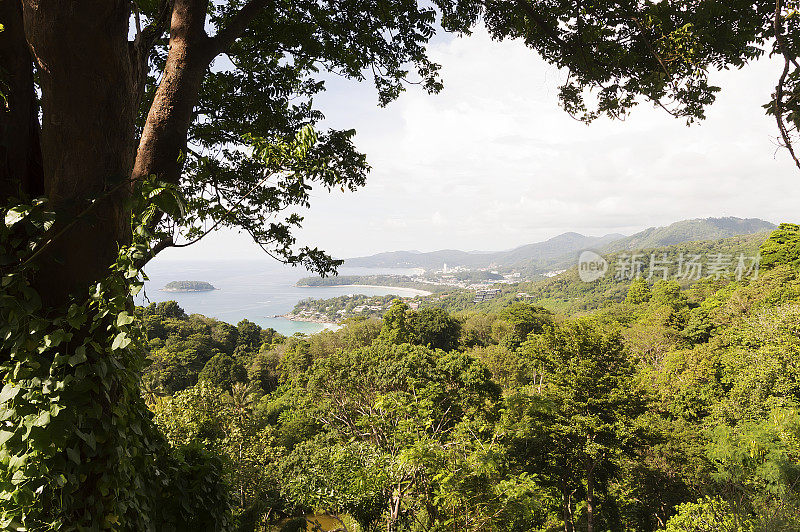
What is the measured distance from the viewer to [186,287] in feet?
321

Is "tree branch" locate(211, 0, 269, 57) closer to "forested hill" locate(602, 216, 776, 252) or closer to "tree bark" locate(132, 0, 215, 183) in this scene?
"tree bark" locate(132, 0, 215, 183)

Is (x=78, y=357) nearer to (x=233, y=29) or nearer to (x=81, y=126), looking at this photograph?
(x=81, y=126)

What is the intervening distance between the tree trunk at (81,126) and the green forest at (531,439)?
4488 mm

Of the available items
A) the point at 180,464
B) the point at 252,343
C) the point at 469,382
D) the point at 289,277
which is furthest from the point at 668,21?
the point at 289,277

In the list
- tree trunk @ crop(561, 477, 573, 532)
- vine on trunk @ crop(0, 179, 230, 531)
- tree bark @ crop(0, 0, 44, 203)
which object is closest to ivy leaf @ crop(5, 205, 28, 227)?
vine on trunk @ crop(0, 179, 230, 531)

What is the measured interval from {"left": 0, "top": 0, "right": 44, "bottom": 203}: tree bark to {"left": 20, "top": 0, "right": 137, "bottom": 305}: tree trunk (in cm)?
20

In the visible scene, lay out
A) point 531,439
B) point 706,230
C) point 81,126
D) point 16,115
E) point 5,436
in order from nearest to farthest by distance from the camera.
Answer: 1. point 5,436
2. point 81,126
3. point 16,115
4. point 531,439
5. point 706,230

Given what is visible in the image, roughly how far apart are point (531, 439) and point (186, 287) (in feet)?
360

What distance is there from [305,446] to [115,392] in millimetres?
8782

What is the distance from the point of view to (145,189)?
147cm

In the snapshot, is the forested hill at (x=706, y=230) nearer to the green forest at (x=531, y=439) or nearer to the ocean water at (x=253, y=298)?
the ocean water at (x=253, y=298)

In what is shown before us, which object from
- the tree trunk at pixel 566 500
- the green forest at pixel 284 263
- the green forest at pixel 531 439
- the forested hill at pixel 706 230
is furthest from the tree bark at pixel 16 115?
the forested hill at pixel 706 230

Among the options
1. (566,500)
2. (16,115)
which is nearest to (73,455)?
(16,115)

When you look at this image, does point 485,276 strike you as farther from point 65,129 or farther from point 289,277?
point 65,129
